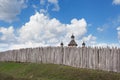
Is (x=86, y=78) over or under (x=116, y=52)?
under

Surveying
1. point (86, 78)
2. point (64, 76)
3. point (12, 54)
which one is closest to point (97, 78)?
point (86, 78)

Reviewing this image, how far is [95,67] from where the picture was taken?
889 inches

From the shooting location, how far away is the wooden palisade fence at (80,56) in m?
21.3

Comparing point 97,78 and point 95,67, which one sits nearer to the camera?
point 97,78

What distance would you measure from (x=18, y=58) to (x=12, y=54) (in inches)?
121

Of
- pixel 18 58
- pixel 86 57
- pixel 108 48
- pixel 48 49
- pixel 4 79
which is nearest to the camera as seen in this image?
pixel 4 79

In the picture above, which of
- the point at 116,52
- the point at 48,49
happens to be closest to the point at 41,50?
the point at 48,49

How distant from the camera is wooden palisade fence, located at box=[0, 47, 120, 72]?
2131 cm

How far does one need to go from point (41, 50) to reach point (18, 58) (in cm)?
811

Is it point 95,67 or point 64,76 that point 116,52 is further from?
point 64,76

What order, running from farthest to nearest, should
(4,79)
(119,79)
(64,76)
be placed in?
1. (64,76)
2. (119,79)
3. (4,79)

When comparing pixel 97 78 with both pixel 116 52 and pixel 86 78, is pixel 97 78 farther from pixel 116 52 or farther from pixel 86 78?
pixel 116 52

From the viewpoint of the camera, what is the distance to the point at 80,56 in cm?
2439

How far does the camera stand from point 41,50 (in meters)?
31.7
